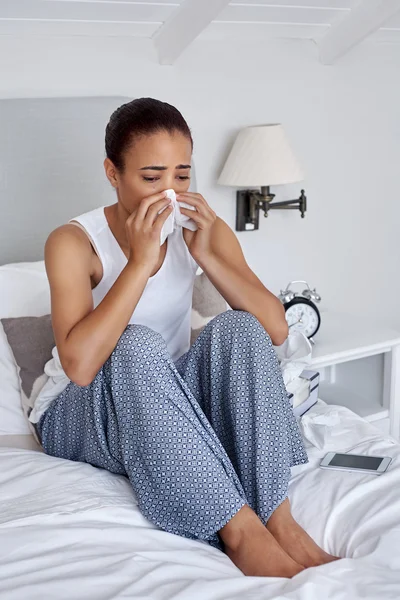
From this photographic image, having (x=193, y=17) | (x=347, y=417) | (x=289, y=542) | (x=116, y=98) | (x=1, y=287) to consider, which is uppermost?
(x=193, y=17)

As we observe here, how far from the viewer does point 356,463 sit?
1580mm

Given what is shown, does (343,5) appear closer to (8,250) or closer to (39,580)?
(8,250)

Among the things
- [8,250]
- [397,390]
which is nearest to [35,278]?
[8,250]

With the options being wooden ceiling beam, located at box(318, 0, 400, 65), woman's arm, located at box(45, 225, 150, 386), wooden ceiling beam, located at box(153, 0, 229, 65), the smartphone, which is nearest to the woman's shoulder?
woman's arm, located at box(45, 225, 150, 386)

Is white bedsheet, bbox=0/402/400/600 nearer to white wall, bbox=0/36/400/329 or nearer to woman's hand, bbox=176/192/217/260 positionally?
woman's hand, bbox=176/192/217/260

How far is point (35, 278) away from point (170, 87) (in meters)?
0.75

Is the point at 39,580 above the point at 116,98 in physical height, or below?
below

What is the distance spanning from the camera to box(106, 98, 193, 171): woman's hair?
62.5 inches

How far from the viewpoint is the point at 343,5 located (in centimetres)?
236

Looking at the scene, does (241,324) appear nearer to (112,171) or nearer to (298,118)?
(112,171)

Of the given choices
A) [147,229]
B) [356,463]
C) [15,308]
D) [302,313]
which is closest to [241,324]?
[147,229]

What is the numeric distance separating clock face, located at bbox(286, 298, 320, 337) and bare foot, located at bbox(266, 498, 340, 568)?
0.91m

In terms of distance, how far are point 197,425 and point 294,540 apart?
25cm

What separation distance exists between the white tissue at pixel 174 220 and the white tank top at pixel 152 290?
0.25 feet
